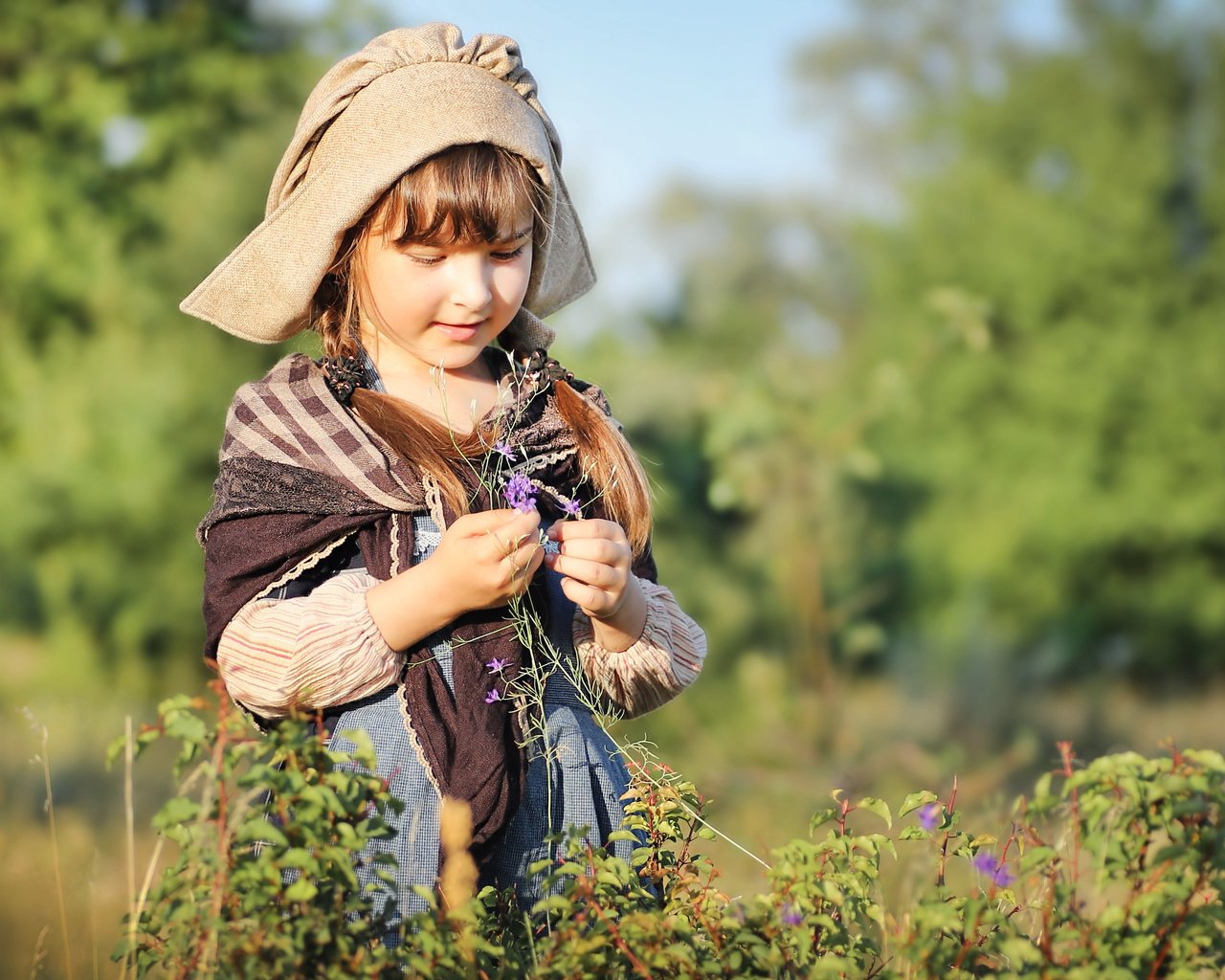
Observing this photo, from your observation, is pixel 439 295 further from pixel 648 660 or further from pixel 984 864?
pixel 984 864

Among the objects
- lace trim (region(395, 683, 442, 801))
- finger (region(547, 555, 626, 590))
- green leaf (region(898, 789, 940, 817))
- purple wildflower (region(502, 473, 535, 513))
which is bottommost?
green leaf (region(898, 789, 940, 817))

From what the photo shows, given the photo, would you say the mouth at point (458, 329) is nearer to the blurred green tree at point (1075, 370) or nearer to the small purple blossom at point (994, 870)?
the small purple blossom at point (994, 870)

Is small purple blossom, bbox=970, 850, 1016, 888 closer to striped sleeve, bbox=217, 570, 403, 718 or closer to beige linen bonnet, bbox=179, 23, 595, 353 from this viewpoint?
striped sleeve, bbox=217, 570, 403, 718

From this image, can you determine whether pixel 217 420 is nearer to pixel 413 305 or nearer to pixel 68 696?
pixel 68 696

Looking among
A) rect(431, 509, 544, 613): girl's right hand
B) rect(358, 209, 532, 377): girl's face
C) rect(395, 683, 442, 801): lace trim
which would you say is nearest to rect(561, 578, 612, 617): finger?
rect(431, 509, 544, 613): girl's right hand

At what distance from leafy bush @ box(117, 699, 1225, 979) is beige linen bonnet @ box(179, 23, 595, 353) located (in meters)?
0.91

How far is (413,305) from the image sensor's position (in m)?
2.29

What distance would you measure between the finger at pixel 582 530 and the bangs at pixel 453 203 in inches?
19.7

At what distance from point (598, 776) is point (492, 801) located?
0.27 m

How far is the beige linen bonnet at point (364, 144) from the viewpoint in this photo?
2260mm

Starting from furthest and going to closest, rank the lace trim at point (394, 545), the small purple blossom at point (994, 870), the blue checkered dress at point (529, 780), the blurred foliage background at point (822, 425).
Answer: the blurred foliage background at point (822, 425) < the lace trim at point (394, 545) < the blue checkered dress at point (529, 780) < the small purple blossom at point (994, 870)

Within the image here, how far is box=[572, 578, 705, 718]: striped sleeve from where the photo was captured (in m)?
2.38

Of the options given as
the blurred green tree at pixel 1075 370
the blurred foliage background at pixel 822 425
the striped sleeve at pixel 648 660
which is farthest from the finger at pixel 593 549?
the blurred green tree at pixel 1075 370

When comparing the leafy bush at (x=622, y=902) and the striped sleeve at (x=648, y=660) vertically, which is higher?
the striped sleeve at (x=648, y=660)
